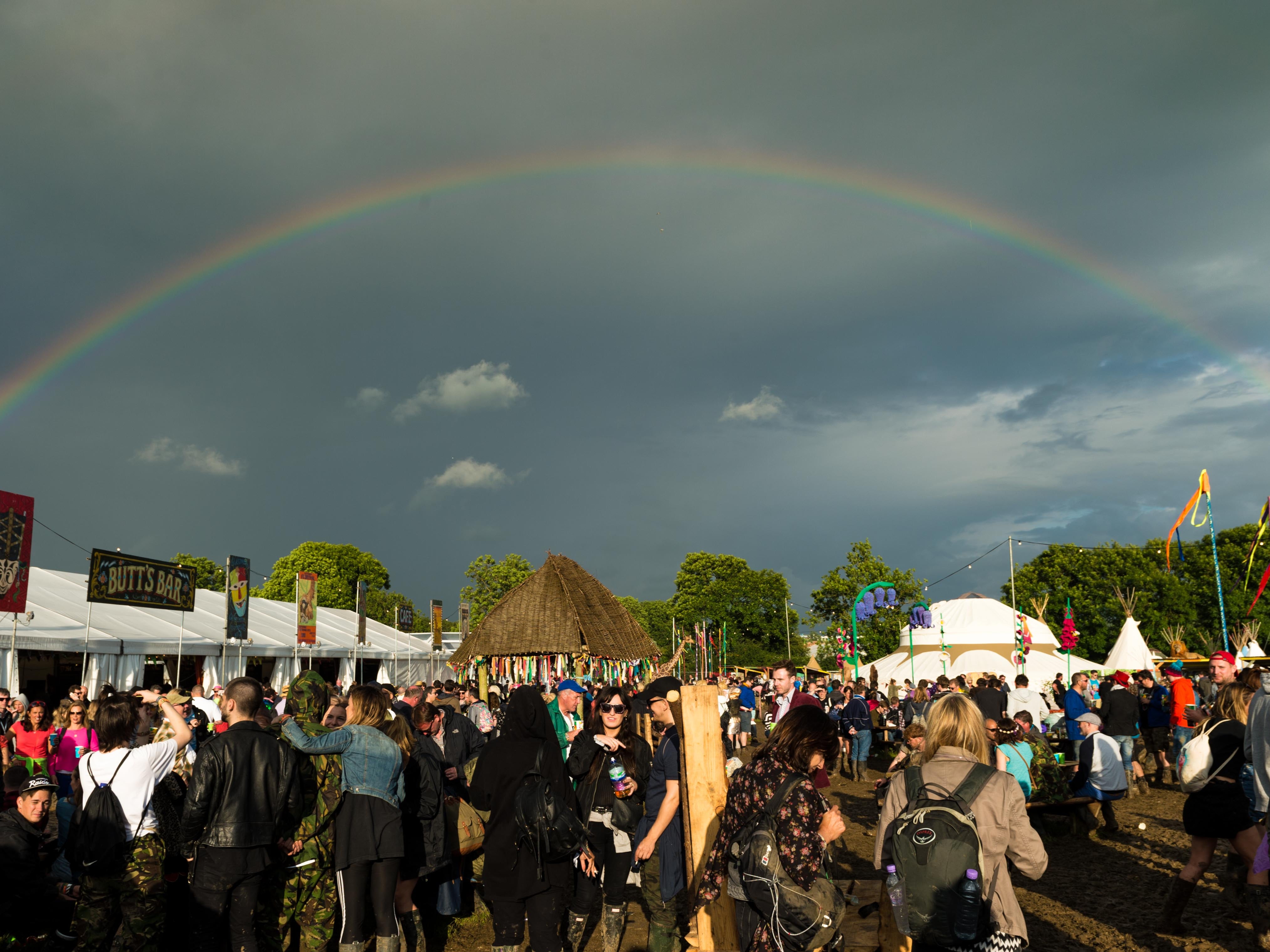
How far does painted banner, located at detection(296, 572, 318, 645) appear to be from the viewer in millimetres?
25188

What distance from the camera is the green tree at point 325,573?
211 feet

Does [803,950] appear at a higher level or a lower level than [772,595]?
lower

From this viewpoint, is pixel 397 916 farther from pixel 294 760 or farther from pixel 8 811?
pixel 8 811

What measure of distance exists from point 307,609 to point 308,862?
72.2ft

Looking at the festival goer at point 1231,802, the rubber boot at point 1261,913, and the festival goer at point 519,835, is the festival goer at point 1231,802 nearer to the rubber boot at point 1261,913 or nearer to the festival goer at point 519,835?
the rubber boot at point 1261,913

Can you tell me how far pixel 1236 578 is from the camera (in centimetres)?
5684

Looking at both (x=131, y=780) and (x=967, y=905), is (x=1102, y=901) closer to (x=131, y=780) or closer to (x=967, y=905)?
(x=967, y=905)

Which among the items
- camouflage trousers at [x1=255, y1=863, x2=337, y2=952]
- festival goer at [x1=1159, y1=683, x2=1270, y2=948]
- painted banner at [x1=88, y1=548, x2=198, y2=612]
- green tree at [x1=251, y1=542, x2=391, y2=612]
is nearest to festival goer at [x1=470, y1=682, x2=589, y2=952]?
camouflage trousers at [x1=255, y1=863, x2=337, y2=952]

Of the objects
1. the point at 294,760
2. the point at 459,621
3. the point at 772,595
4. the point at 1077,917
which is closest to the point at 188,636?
the point at 459,621

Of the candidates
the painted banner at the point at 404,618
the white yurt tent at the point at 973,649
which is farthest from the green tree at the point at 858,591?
the painted banner at the point at 404,618

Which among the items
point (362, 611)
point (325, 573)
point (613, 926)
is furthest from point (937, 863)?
point (325, 573)

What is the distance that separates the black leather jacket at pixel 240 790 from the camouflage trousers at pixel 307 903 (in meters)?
0.55

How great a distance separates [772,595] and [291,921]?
7129 cm

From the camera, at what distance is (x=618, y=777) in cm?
538
